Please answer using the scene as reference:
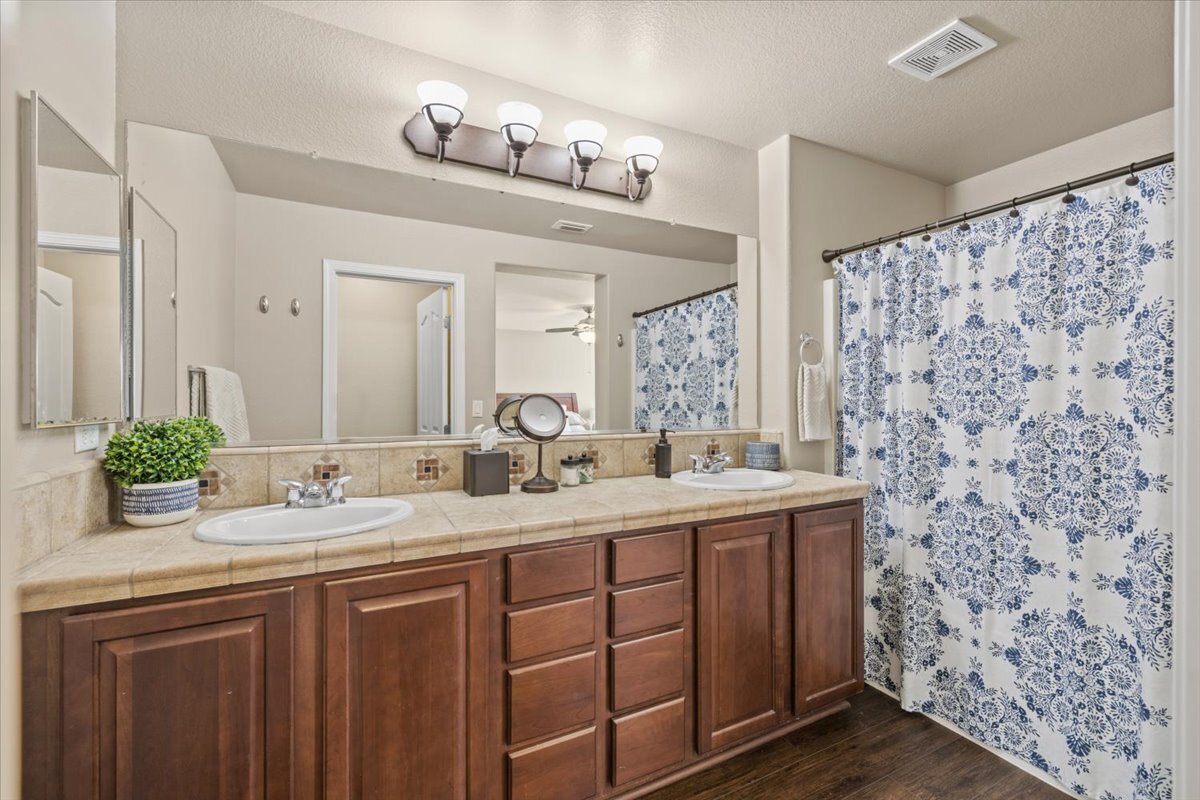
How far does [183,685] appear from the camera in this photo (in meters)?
1.09

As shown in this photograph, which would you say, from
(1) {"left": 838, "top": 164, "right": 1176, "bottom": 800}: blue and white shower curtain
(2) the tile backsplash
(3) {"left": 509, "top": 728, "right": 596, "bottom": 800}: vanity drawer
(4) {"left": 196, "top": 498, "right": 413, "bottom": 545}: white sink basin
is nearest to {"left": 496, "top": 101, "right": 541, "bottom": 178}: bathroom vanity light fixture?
(2) the tile backsplash

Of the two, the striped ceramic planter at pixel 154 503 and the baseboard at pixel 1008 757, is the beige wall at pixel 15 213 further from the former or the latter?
the baseboard at pixel 1008 757

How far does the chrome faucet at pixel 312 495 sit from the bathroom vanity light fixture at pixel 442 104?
1198mm

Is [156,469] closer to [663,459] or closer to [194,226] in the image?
[194,226]

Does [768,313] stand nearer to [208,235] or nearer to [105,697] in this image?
[208,235]

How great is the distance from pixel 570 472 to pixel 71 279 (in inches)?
57.1

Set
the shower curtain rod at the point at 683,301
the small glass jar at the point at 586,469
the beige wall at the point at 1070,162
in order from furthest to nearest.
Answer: the shower curtain rod at the point at 683,301, the beige wall at the point at 1070,162, the small glass jar at the point at 586,469

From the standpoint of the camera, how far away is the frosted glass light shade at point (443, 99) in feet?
5.86

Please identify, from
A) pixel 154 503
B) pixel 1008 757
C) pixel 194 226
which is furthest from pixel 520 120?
pixel 1008 757

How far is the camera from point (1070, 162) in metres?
2.55

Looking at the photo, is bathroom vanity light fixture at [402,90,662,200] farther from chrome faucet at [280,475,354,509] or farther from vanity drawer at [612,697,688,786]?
vanity drawer at [612,697,688,786]

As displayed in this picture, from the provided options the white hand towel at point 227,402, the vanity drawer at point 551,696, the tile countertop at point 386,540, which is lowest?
the vanity drawer at point 551,696

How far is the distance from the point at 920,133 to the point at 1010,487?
1.66 meters

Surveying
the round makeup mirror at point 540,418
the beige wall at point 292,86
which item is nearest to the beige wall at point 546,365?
the round makeup mirror at point 540,418
